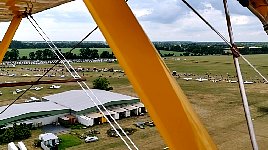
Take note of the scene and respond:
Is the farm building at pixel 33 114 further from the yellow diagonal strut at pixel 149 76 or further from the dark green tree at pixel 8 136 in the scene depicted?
the yellow diagonal strut at pixel 149 76

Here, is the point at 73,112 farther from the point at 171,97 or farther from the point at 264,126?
the point at 171,97

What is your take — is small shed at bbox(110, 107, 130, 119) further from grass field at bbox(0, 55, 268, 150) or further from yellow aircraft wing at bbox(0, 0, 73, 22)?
yellow aircraft wing at bbox(0, 0, 73, 22)

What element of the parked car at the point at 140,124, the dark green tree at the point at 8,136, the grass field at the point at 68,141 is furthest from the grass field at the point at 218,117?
the dark green tree at the point at 8,136

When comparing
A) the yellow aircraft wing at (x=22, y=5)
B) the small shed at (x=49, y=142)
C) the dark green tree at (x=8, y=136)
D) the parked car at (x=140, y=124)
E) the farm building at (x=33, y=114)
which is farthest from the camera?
the farm building at (x=33, y=114)

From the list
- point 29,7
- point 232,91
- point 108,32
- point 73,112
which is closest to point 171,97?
point 108,32

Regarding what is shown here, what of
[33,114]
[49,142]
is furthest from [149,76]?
[33,114]

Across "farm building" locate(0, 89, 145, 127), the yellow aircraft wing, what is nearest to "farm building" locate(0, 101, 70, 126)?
"farm building" locate(0, 89, 145, 127)

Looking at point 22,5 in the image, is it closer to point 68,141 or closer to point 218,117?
point 68,141

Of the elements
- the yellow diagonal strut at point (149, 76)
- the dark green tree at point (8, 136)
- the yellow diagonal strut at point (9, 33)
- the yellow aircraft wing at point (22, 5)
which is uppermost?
the yellow aircraft wing at point (22, 5)
